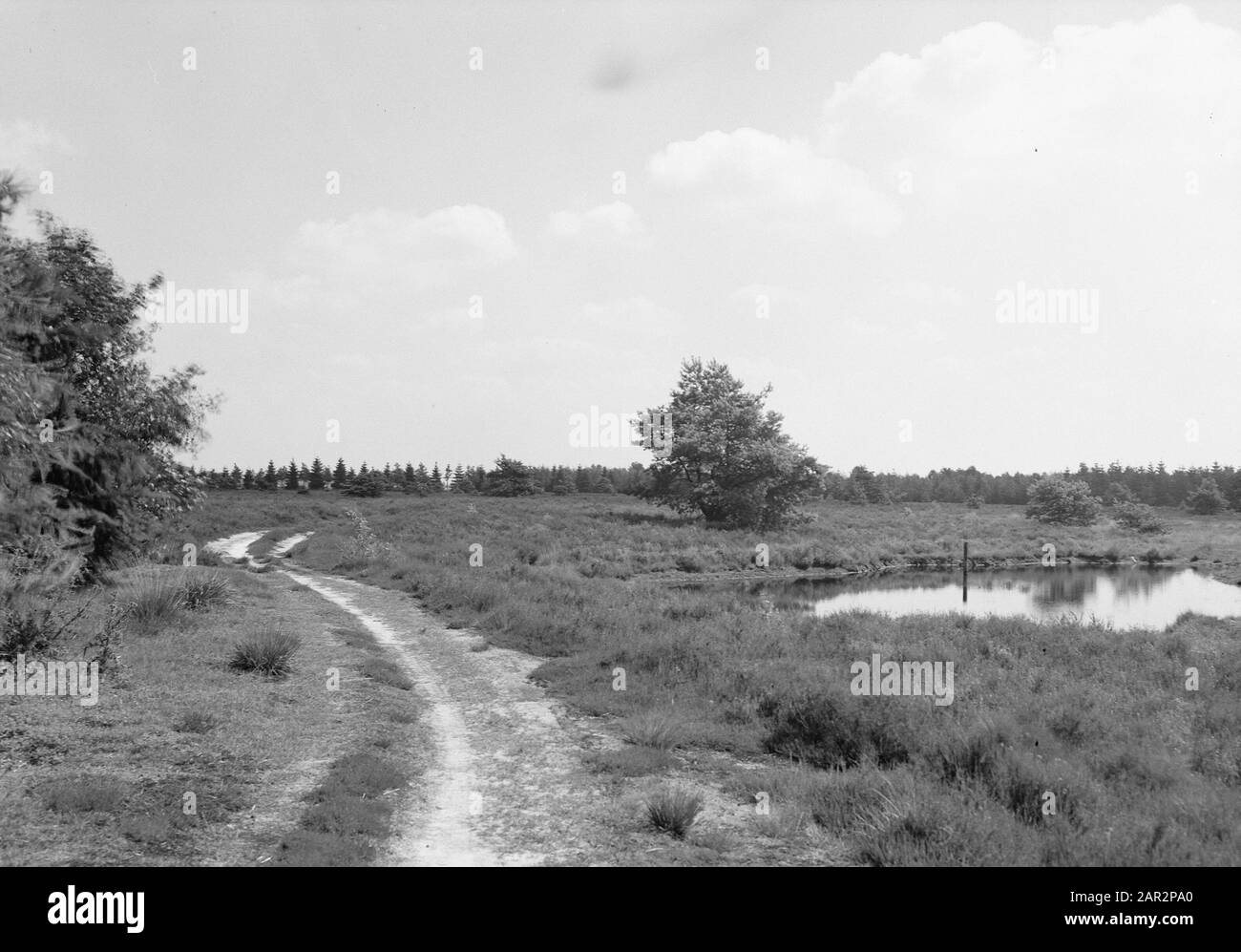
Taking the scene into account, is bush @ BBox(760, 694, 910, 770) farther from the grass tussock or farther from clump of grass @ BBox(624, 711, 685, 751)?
the grass tussock

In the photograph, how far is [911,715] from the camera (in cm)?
999

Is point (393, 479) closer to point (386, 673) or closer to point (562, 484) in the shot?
point (562, 484)

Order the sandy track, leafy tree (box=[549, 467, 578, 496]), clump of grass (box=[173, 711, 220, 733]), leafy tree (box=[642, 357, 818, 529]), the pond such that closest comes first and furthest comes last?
1. clump of grass (box=[173, 711, 220, 733])
2. the pond
3. the sandy track
4. leafy tree (box=[642, 357, 818, 529])
5. leafy tree (box=[549, 467, 578, 496])

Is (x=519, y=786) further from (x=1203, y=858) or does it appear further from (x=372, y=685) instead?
(x=1203, y=858)

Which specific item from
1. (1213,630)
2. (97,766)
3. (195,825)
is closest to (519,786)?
(195,825)

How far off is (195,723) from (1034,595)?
31.3m

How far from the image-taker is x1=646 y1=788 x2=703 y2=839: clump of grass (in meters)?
6.99

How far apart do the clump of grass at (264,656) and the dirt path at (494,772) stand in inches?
89.4

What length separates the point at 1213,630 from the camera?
19.3m

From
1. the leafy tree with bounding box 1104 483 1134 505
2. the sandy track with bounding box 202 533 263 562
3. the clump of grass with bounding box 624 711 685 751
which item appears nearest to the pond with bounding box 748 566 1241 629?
the clump of grass with bounding box 624 711 685 751

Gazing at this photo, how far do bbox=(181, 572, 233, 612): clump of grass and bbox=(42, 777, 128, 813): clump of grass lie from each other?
9920 mm

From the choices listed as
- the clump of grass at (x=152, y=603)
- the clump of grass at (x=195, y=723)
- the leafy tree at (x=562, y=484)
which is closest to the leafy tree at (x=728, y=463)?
the clump of grass at (x=152, y=603)
